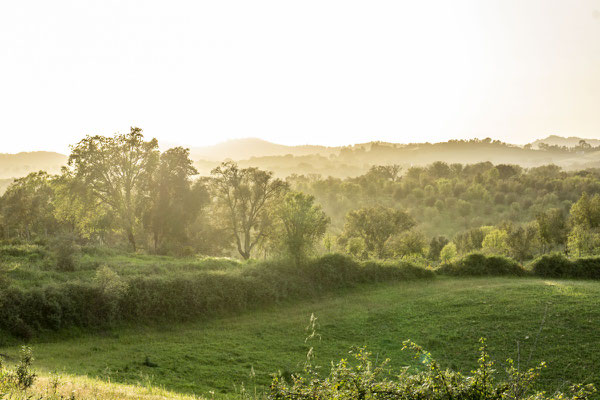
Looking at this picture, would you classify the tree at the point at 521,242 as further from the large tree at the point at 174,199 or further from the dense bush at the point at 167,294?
the large tree at the point at 174,199

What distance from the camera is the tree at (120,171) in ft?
148

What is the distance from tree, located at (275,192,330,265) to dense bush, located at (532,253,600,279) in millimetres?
24685

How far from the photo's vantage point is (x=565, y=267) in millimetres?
41031

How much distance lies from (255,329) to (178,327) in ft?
16.6

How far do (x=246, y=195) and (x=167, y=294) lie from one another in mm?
28813

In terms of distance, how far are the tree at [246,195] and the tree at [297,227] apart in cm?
1634

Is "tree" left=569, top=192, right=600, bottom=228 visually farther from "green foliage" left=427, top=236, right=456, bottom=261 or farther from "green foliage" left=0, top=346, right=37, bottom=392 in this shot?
"green foliage" left=0, top=346, right=37, bottom=392

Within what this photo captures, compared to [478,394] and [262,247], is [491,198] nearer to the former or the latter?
[262,247]

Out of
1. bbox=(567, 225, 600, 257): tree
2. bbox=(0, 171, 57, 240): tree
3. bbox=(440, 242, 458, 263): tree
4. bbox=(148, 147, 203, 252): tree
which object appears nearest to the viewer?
bbox=(148, 147, 203, 252): tree

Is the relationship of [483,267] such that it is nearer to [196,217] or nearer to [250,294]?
[250,294]

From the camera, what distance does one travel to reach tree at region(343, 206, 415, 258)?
212ft

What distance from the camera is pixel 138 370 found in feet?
57.2

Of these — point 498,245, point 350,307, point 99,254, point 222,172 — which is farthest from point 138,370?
point 498,245

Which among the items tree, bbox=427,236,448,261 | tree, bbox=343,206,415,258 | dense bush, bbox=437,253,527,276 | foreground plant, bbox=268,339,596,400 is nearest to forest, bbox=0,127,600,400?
foreground plant, bbox=268,339,596,400
